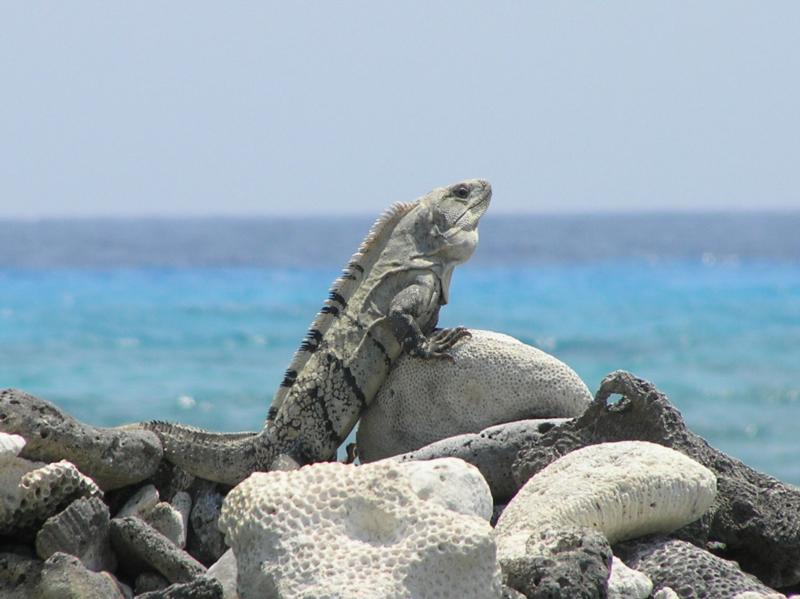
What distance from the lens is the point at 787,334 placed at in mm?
34344

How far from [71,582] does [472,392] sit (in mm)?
2503

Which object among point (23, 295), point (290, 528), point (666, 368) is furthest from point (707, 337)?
point (290, 528)

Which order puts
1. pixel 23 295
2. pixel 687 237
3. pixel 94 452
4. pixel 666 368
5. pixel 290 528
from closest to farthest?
pixel 290 528 → pixel 94 452 → pixel 666 368 → pixel 23 295 → pixel 687 237

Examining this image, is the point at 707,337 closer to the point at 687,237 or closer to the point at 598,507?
the point at 598,507

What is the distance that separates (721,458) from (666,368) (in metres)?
21.4

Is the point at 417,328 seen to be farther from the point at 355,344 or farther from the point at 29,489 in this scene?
the point at 29,489

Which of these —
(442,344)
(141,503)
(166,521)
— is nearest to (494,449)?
(442,344)

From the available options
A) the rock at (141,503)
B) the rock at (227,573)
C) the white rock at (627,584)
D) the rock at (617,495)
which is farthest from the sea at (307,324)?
the rock at (227,573)

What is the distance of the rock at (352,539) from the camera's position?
482 centimetres

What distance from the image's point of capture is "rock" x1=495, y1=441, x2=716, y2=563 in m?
5.83

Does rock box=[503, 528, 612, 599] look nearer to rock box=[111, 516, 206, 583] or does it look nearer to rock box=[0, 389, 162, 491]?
rock box=[111, 516, 206, 583]

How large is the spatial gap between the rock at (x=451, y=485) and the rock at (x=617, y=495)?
0.29 metres

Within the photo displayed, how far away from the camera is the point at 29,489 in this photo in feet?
19.1

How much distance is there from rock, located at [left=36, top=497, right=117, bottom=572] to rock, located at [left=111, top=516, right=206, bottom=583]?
7 cm
